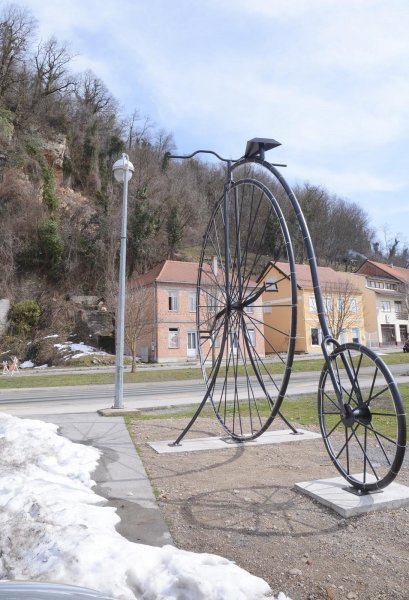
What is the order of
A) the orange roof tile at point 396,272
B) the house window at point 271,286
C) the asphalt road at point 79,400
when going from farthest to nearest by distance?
the orange roof tile at point 396,272, the asphalt road at point 79,400, the house window at point 271,286

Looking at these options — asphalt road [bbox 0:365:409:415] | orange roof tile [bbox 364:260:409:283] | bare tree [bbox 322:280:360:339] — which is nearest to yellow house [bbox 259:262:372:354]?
bare tree [bbox 322:280:360:339]

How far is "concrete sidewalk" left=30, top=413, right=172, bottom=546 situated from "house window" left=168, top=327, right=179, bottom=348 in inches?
1213

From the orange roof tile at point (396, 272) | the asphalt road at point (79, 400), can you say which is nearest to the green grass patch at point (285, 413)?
the asphalt road at point (79, 400)

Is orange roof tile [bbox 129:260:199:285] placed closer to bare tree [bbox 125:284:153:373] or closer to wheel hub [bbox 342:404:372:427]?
bare tree [bbox 125:284:153:373]

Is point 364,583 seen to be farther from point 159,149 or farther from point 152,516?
point 159,149

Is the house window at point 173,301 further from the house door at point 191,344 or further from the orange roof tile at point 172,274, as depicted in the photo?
the house door at point 191,344

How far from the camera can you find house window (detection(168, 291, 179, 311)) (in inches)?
1631

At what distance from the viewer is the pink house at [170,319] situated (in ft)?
130

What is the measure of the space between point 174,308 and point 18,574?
38565 mm

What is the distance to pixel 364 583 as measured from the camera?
292 cm

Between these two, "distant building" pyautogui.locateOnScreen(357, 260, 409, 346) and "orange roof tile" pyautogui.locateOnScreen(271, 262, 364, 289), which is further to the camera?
"distant building" pyautogui.locateOnScreen(357, 260, 409, 346)

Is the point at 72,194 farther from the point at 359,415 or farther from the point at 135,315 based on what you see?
the point at 359,415

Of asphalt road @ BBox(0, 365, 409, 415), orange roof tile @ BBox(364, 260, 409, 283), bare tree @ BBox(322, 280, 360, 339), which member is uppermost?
orange roof tile @ BBox(364, 260, 409, 283)

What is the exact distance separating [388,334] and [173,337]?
94.8ft
